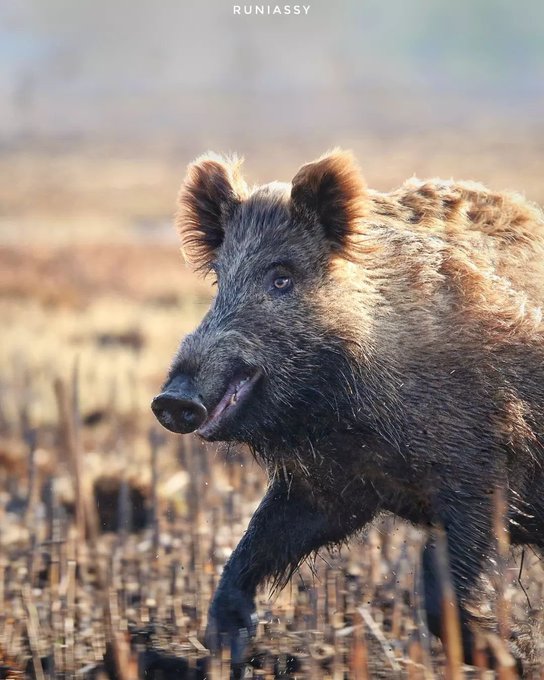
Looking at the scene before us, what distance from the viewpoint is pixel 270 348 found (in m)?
5.07

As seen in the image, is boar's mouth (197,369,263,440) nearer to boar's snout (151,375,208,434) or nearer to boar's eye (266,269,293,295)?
boar's snout (151,375,208,434)

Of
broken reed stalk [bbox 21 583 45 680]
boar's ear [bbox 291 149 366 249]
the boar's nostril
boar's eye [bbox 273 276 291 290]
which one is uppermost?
boar's ear [bbox 291 149 366 249]

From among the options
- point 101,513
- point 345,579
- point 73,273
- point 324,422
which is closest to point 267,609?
point 345,579

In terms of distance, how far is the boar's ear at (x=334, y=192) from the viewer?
206 inches

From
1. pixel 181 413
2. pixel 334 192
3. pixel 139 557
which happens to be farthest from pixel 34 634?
pixel 334 192

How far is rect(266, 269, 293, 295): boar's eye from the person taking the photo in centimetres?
525

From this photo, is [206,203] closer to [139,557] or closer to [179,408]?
[179,408]

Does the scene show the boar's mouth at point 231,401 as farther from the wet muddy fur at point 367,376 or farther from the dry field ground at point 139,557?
the dry field ground at point 139,557

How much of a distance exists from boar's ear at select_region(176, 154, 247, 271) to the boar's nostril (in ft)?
4.14

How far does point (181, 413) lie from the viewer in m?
4.72

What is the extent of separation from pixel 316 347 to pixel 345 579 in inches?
69.6

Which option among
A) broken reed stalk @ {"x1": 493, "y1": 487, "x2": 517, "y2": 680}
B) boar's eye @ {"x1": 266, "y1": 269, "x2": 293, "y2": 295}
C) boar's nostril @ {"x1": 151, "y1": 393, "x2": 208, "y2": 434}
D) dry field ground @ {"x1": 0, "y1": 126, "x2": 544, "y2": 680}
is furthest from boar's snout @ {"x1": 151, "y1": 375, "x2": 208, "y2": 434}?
broken reed stalk @ {"x1": 493, "y1": 487, "x2": 517, "y2": 680}

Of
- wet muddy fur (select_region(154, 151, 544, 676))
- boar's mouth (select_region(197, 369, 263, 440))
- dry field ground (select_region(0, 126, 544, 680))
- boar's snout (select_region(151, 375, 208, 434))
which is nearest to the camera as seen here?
boar's snout (select_region(151, 375, 208, 434))

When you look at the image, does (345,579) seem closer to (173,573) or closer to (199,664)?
(173,573)
